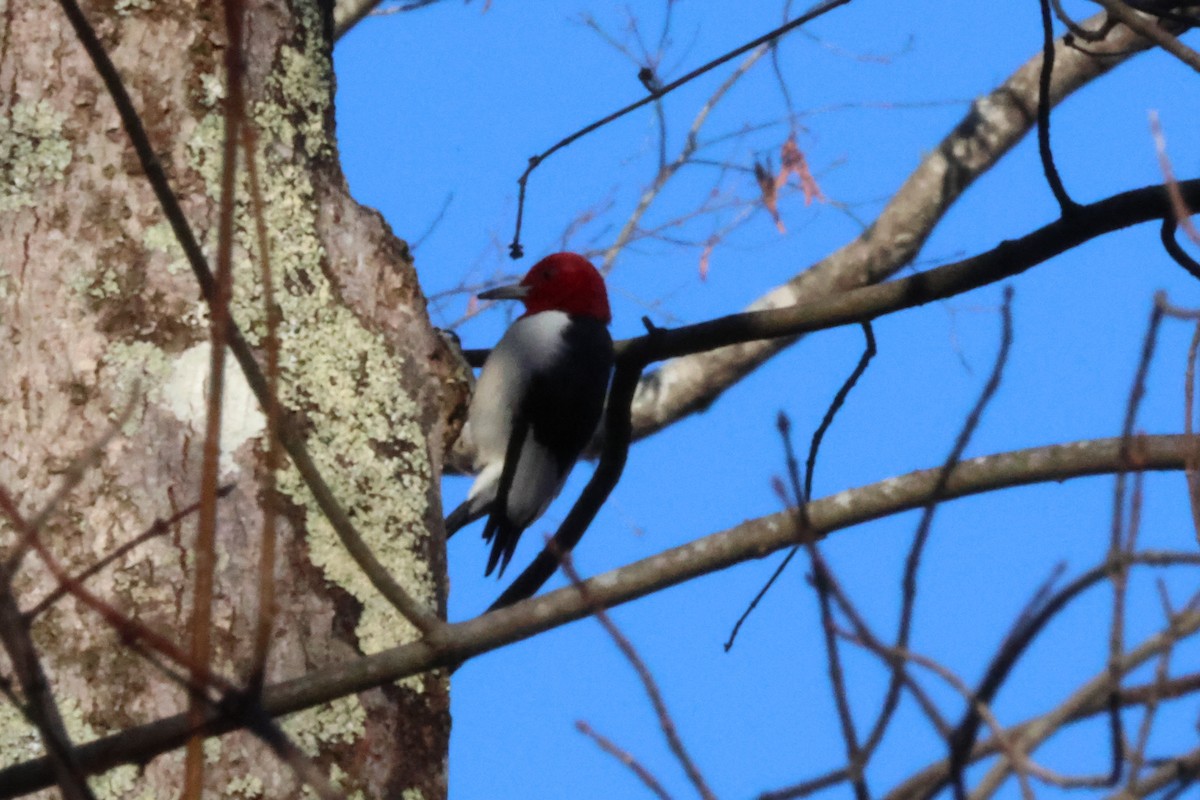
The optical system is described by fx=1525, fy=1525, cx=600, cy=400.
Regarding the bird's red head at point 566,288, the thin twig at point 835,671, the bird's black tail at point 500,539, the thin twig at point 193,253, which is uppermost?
the bird's red head at point 566,288

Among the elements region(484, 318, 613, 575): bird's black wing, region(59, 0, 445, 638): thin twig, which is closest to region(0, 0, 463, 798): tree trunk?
region(59, 0, 445, 638): thin twig

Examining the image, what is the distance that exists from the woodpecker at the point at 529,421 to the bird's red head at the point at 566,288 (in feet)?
1.06

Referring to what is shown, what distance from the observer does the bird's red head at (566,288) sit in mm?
5234

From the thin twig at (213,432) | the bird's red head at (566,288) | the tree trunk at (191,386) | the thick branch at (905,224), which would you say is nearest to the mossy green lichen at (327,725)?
the tree trunk at (191,386)

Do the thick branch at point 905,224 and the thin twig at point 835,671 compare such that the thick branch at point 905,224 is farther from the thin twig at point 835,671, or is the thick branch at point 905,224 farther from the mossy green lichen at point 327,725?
the thin twig at point 835,671

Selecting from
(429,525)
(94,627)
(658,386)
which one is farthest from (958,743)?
(658,386)

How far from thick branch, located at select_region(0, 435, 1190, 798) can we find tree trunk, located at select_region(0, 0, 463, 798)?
0.49 metres

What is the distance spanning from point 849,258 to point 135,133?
3458mm

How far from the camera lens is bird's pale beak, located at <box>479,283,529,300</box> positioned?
5301 mm

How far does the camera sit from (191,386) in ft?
7.20

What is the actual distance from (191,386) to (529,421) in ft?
8.15

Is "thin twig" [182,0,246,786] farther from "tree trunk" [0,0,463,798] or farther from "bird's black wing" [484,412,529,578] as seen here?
"bird's black wing" [484,412,529,578]

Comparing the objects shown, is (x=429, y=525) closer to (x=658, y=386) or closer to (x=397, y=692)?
(x=397, y=692)

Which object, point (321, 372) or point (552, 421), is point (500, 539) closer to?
point (552, 421)
